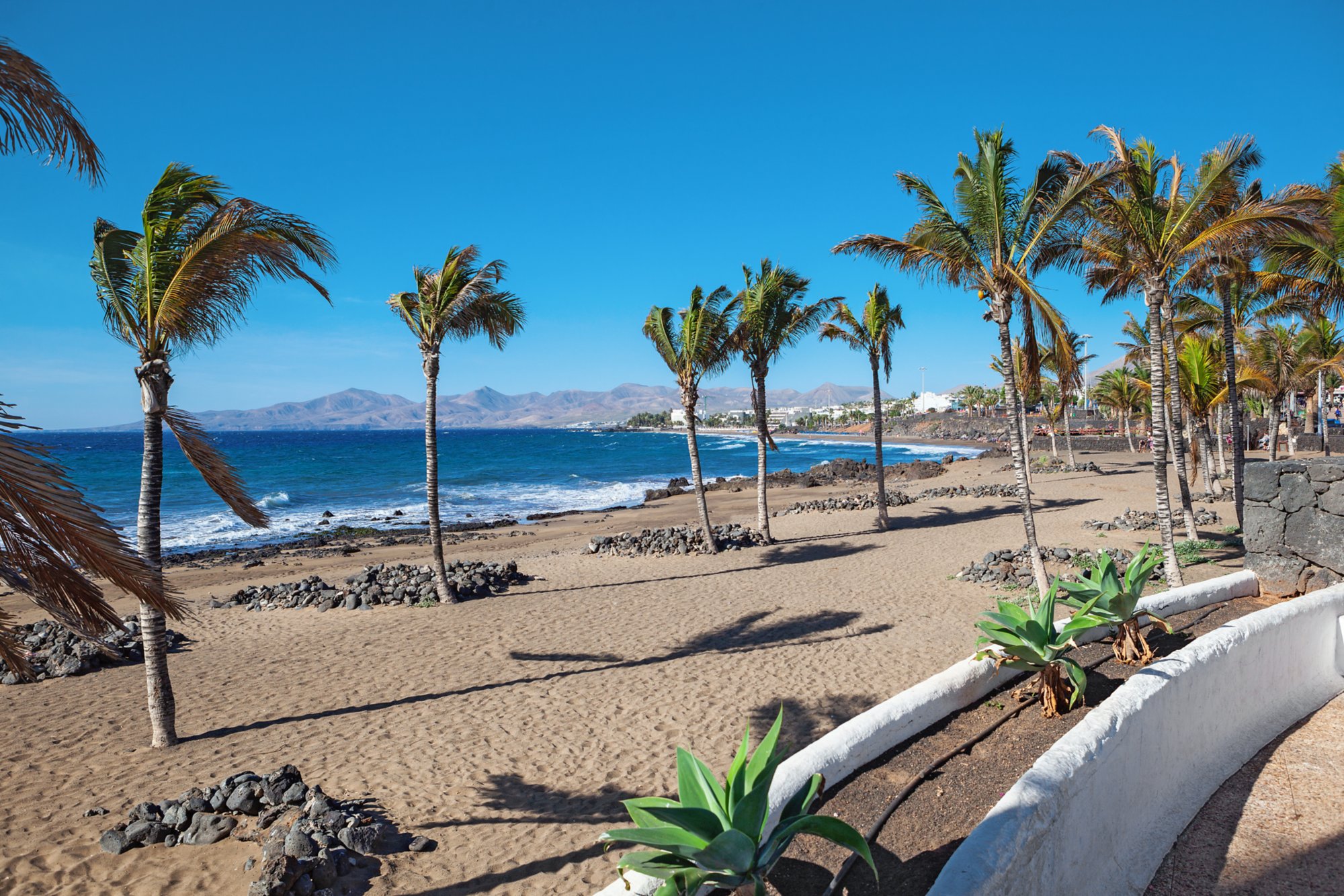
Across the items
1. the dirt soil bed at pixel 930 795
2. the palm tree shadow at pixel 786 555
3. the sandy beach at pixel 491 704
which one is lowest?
the palm tree shadow at pixel 786 555

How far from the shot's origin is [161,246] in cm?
611

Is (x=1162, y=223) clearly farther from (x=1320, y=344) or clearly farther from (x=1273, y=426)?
(x=1320, y=344)

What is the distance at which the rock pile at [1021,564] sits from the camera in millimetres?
11922

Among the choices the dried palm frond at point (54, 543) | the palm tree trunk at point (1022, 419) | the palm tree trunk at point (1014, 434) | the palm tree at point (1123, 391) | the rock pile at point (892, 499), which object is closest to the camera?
the dried palm frond at point (54, 543)

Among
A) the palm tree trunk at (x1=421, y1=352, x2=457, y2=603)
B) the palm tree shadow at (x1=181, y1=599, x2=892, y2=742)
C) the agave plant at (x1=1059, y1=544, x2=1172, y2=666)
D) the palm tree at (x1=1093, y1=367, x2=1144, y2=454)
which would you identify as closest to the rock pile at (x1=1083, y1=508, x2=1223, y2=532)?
the palm tree shadow at (x1=181, y1=599, x2=892, y2=742)

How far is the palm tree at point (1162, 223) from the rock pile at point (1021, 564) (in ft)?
7.27

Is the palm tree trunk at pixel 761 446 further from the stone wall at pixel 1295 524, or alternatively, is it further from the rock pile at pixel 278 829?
the rock pile at pixel 278 829

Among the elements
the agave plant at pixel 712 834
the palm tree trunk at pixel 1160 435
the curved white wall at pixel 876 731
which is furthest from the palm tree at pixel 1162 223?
the agave plant at pixel 712 834

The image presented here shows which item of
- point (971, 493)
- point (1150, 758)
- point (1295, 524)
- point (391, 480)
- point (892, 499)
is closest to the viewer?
point (1150, 758)

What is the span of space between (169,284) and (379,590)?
314 inches

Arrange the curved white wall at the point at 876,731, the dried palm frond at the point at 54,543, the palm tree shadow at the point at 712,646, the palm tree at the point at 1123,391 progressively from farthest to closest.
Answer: the palm tree at the point at 1123,391
the palm tree shadow at the point at 712,646
the curved white wall at the point at 876,731
the dried palm frond at the point at 54,543

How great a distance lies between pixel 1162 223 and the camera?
910cm

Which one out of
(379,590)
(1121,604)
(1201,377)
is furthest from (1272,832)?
(1201,377)

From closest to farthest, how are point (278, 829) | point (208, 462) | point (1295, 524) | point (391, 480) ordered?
1. point (278, 829)
2. point (208, 462)
3. point (1295, 524)
4. point (391, 480)
